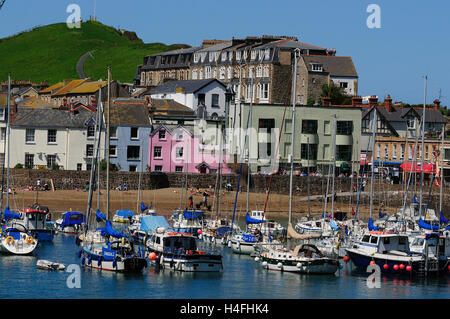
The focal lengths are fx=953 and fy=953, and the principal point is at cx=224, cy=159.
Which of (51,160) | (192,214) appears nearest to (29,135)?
(51,160)

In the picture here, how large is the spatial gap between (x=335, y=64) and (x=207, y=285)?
85856mm

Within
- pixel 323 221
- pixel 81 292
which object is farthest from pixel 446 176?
pixel 81 292

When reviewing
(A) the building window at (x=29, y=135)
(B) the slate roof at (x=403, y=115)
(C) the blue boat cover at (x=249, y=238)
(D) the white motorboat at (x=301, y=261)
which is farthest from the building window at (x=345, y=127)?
(D) the white motorboat at (x=301, y=261)

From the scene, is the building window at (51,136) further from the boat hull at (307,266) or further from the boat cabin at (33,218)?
the boat hull at (307,266)

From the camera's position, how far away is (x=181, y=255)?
1955 inches

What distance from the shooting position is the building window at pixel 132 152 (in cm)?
9069

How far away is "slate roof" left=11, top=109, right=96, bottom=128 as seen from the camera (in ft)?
291

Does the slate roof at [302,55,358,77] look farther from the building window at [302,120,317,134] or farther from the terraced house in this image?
the building window at [302,120,317,134]

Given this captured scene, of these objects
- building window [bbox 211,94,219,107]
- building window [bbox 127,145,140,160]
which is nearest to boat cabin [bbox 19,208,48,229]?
building window [bbox 127,145,140,160]

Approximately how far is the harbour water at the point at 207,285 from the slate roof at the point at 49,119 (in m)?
36.9

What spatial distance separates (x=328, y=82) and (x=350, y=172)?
30123 mm

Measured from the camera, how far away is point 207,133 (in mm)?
96625

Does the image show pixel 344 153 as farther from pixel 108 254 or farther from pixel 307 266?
pixel 108 254

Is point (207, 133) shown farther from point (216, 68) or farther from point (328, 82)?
point (216, 68)
